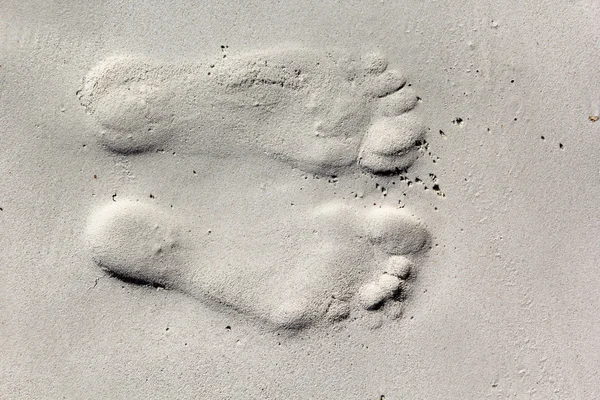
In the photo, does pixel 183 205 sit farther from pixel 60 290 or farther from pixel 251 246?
pixel 60 290

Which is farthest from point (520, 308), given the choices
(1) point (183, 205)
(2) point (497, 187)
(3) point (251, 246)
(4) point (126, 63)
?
(4) point (126, 63)

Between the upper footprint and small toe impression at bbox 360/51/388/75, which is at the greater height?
small toe impression at bbox 360/51/388/75

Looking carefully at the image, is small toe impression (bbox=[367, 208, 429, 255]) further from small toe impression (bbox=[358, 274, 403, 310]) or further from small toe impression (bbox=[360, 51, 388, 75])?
small toe impression (bbox=[360, 51, 388, 75])

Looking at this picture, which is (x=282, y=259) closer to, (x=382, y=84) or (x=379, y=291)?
(x=379, y=291)

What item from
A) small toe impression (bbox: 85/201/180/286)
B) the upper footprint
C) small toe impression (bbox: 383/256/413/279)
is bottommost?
small toe impression (bbox: 85/201/180/286)

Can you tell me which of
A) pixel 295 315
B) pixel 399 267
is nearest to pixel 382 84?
pixel 399 267

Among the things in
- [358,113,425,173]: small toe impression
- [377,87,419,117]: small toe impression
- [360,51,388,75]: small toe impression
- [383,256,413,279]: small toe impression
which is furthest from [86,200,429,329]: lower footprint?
[360,51,388,75]: small toe impression

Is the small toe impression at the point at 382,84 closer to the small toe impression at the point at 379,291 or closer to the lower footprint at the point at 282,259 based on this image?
the lower footprint at the point at 282,259
